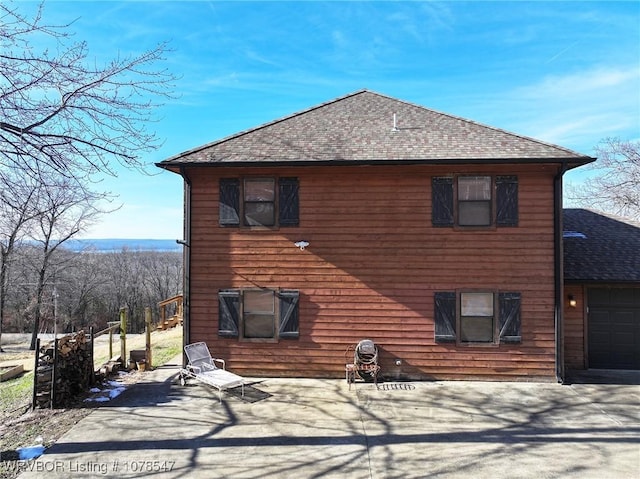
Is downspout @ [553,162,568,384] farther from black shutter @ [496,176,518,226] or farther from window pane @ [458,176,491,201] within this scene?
window pane @ [458,176,491,201]

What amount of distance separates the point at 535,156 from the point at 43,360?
33.7 ft

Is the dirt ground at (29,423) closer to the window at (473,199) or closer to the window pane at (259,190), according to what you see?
the window pane at (259,190)

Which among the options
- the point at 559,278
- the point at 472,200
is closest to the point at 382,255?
the point at 472,200

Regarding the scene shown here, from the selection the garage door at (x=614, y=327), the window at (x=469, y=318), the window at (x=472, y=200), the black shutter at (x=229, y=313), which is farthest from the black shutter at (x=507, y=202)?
the black shutter at (x=229, y=313)

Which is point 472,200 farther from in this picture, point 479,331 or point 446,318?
point 479,331

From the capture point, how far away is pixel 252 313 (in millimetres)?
9141

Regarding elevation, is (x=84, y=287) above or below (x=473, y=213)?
below

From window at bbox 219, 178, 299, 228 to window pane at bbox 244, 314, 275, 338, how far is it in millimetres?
2047

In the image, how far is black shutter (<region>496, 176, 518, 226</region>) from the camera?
8.80 m

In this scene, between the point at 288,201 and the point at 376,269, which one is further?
the point at 288,201

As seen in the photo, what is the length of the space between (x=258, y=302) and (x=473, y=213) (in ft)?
16.9

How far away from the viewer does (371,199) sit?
9047 mm

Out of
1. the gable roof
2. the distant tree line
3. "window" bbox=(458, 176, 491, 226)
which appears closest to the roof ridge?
the gable roof

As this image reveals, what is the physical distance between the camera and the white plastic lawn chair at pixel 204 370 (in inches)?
308
